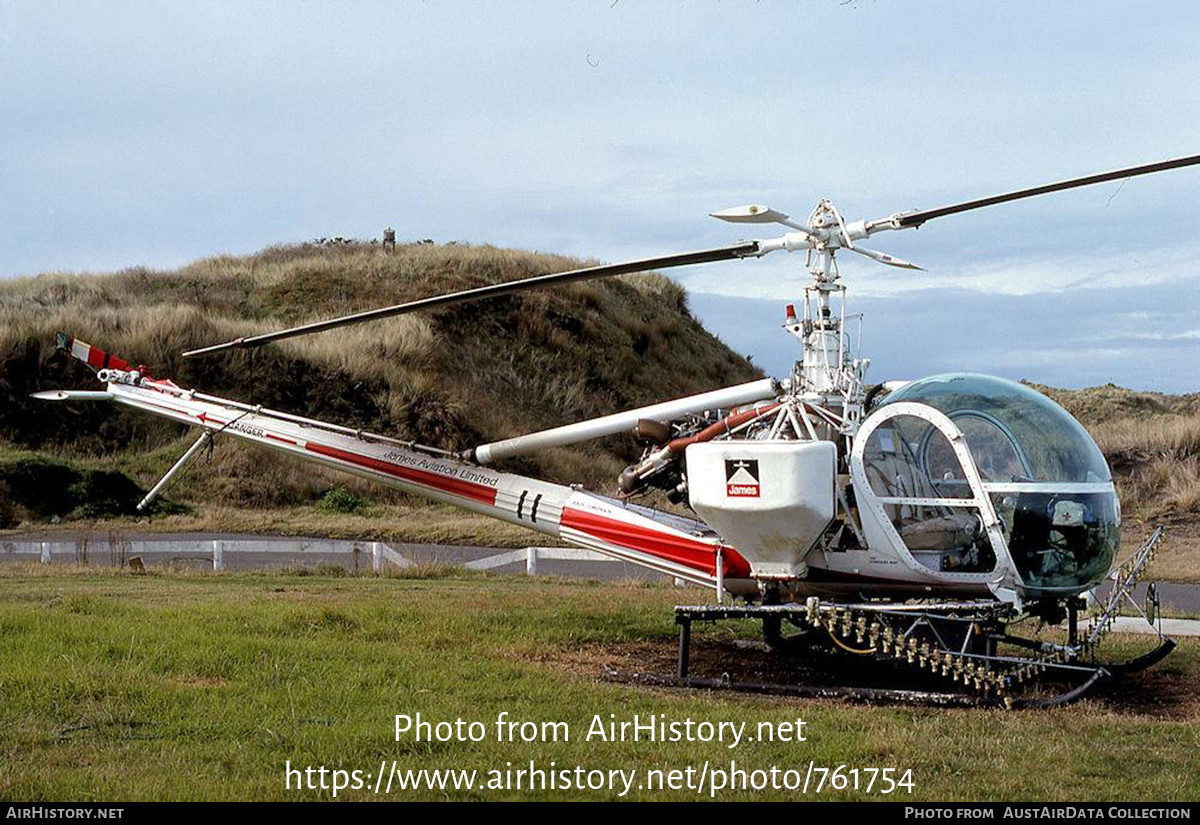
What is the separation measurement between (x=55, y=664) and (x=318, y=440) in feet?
13.6

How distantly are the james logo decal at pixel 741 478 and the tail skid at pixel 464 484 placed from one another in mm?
1210

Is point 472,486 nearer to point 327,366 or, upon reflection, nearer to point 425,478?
point 425,478

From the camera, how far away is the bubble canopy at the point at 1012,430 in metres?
9.45

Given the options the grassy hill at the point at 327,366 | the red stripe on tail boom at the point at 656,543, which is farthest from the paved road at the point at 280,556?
the red stripe on tail boom at the point at 656,543

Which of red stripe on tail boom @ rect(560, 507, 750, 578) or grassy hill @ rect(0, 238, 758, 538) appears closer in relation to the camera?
red stripe on tail boom @ rect(560, 507, 750, 578)

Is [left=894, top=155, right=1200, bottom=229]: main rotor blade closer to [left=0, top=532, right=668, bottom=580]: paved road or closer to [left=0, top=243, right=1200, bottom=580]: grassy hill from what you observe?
[left=0, top=532, right=668, bottom=580]: paved road

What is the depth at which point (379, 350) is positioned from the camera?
3591 cm

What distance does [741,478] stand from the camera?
9.49 metres

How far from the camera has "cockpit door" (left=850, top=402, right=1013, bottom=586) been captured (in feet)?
31.8

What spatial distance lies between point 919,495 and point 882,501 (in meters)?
0.45

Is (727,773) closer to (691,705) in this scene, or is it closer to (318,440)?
(691,705)

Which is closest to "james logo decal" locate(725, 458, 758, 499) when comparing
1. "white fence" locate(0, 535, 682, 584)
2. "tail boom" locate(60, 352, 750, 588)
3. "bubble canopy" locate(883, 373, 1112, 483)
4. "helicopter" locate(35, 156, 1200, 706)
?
"helicopter" locate(35, 156, 1200, 706)

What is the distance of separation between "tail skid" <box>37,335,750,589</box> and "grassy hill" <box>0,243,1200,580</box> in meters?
9.98

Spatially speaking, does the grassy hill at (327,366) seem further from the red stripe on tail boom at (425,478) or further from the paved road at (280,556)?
the red stripe on tail boom at (425,478)
